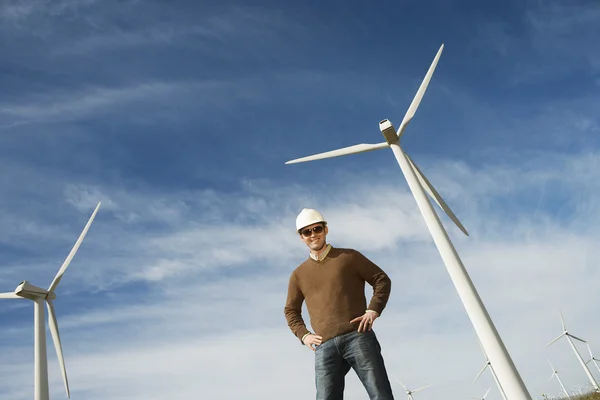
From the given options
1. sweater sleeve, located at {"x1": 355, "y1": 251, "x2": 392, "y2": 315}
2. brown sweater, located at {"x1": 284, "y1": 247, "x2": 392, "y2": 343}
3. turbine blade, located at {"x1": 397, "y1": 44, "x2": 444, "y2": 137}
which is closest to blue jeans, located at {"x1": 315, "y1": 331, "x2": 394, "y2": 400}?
brown sweater, located at {"x1": 284, "y1": 247, "x2": 392, "y2": 343}

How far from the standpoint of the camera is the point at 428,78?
21.1 metres

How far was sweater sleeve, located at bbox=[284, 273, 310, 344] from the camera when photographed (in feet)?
27.3

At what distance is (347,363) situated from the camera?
7520 mm

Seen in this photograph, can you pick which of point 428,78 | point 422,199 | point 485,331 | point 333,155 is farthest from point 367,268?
point 428,78

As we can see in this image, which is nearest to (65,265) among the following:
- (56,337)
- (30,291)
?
(30,291)

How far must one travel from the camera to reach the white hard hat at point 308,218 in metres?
8.12

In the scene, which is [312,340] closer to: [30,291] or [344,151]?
[344,151]

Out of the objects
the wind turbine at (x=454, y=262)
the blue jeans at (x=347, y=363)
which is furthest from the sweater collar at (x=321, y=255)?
the wind turbine at (x=454, y=262)

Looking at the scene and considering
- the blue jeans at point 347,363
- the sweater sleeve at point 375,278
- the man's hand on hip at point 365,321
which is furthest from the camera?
the sweater sleeve at point 375,278

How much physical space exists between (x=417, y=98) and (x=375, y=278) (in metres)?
13.8

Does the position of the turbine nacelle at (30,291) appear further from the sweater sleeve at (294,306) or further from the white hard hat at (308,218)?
the white hard hat at (308,218)

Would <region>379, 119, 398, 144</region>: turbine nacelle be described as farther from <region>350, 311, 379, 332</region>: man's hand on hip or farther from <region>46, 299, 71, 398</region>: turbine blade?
<region>46, 299, 71, 398</region>: turbine blade

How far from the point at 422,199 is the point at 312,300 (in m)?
7.22

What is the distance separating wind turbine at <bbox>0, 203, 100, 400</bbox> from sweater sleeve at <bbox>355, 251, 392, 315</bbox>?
24504 millimetres
